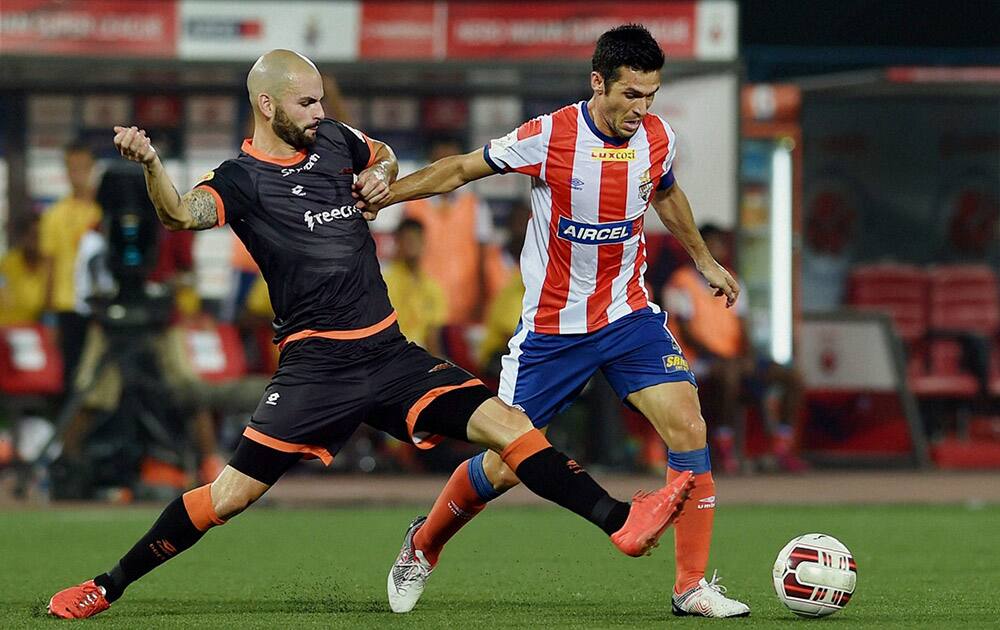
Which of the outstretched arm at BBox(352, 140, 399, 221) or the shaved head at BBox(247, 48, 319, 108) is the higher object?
the shaved head at BBox(247, 48, 319, 108)

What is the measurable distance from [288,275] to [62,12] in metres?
9.32

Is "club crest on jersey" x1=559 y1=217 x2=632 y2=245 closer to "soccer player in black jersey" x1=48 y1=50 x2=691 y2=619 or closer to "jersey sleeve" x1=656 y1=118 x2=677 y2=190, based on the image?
"jersey sleeve" x1=656 y1=118 x2=677 y2=190

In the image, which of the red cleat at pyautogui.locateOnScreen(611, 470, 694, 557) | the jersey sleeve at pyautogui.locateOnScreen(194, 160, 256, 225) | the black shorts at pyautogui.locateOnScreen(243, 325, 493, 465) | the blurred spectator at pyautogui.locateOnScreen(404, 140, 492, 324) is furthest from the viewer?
the blurred spectator at pyautogui.locateOnScreen(404, 140, 492, 324)

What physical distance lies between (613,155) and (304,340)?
1.42 meters

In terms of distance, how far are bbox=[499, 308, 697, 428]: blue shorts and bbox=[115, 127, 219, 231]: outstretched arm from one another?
144cm

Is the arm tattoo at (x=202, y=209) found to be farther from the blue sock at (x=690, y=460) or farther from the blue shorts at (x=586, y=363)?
the blue sock at (x=690, y=460)

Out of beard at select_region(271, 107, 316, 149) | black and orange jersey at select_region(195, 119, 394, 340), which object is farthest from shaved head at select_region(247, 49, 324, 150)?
black and orange jersey at select_region(195, 119, 394, 340)

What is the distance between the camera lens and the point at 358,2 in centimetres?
1619

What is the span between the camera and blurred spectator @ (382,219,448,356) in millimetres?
16516

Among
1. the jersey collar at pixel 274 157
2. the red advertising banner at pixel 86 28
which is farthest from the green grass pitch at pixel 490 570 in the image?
the red advertising banner at pixel 86 28

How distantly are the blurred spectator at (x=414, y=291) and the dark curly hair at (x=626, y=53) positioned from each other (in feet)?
30.0

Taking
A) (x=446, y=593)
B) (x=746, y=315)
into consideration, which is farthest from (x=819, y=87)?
(x=446, y=593)

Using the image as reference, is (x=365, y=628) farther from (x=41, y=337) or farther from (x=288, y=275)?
(x=41, y=337)

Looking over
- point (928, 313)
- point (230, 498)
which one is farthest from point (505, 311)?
point (230, 498)
